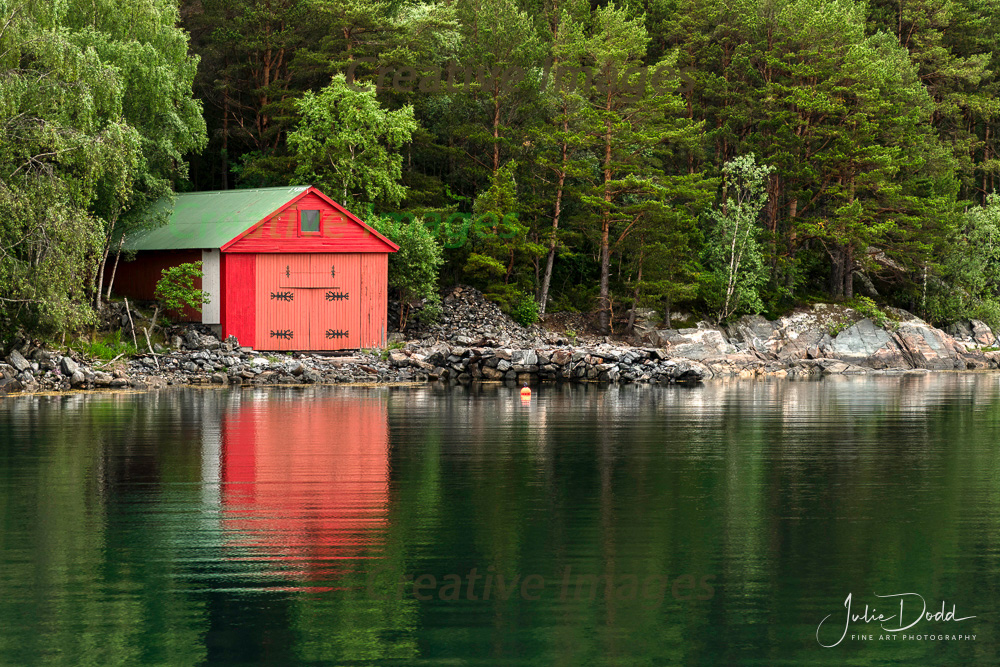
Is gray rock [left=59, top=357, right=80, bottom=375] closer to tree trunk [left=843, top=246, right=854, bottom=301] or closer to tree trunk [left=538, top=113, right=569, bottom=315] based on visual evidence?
tree trunk [left=538, top=113, right=569, bottom=315]

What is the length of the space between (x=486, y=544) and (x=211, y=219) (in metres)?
30.1

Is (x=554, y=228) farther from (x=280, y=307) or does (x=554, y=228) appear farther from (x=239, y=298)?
(x=239, y=298)

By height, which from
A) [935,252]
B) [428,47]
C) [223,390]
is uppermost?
[428,47]

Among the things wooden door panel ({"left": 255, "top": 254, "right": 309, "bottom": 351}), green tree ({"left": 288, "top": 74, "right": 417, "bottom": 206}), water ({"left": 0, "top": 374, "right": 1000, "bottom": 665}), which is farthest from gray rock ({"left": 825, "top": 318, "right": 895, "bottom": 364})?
water ({"left": 0, "top": 374, "right": 1000, "bottom": 665})

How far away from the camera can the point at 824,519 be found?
11.3 meters

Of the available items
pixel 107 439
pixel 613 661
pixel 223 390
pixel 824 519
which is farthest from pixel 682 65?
pixel 613 661

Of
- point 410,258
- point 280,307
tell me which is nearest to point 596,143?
point 410,258

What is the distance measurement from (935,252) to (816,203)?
6106 millimetres

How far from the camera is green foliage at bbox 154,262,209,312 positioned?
116ft

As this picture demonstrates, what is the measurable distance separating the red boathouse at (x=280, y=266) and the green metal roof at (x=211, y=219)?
5 cm

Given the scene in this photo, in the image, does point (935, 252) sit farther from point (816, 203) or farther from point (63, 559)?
point (63, 559)

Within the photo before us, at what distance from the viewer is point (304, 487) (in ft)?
42.9

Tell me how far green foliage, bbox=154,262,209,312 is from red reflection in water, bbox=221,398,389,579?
561 inches
